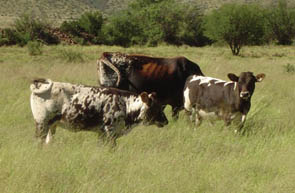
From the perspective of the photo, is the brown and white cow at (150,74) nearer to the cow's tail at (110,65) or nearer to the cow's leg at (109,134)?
the cow's tail at (110,65)

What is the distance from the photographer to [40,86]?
5875 mm

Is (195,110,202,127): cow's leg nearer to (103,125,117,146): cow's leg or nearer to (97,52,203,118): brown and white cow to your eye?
(97,52,203,118): brown and white cow

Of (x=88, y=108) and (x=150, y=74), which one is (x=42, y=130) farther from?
(x=150, y=74)

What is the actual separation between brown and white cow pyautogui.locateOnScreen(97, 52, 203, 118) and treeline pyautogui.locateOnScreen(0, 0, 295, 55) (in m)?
23.8

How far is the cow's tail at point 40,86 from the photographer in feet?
19.1

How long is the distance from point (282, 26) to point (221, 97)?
47.3m

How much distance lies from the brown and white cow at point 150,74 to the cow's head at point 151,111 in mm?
2093

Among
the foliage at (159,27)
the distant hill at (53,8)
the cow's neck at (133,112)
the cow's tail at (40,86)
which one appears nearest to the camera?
the cow's tail at (40,86)

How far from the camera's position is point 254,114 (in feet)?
27.2

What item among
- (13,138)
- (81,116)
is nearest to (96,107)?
(81,116)

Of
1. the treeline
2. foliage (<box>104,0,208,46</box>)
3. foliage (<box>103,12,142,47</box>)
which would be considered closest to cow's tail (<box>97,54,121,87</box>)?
the treeline

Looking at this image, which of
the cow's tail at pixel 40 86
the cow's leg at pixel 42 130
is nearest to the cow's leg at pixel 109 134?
the cow's leg at pixel 42 130

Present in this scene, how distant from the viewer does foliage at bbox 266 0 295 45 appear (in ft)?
170

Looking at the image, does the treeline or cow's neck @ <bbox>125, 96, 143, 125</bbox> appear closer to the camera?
cow's neck @ <bbox>125, 96, 143, 125</bbox>
